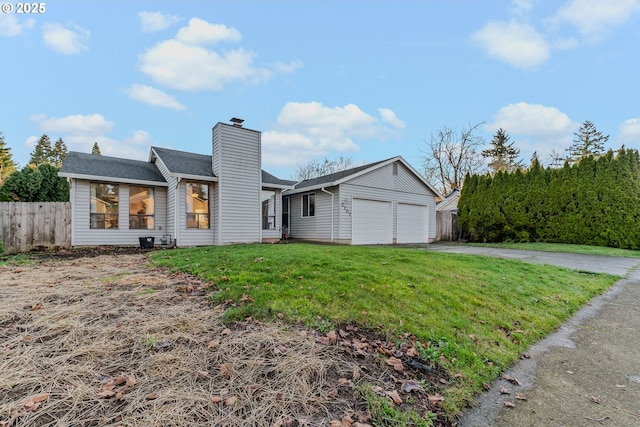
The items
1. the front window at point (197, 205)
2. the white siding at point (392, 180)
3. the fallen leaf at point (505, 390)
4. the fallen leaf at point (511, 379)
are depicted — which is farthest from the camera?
the white siding at point (392, 180)

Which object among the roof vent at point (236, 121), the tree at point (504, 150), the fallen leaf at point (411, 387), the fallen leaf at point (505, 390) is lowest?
the fallen leaf at point (505, 390)

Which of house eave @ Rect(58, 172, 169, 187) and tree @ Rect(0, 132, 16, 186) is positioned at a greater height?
tree @ Rect(0, 132, 16, 186)

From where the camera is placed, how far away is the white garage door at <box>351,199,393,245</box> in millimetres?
14021

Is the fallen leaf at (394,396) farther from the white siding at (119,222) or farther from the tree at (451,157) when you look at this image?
the tree at (451,157)

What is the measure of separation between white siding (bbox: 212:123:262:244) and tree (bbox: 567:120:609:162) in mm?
39363

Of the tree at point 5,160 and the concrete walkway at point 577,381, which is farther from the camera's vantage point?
the tree at point 5,160

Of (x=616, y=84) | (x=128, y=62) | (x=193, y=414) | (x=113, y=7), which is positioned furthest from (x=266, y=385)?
(x=616, y=84)

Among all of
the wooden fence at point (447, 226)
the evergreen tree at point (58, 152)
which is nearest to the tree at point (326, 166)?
the wooden fence at point (447, 226)

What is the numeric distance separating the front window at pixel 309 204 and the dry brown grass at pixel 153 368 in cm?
1160

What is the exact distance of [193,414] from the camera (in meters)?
1.69

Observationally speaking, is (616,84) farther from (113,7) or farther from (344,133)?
(113,7)

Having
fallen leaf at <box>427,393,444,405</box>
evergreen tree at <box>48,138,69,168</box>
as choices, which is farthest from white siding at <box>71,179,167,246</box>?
evergreen tree at <box>48,138,69,168</box>

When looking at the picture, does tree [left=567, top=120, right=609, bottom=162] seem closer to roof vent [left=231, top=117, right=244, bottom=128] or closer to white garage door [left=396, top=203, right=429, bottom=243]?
white garage door [left=396, top=203, right=429, bottom=243]

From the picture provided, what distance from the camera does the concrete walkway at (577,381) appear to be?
1983 millimetres
